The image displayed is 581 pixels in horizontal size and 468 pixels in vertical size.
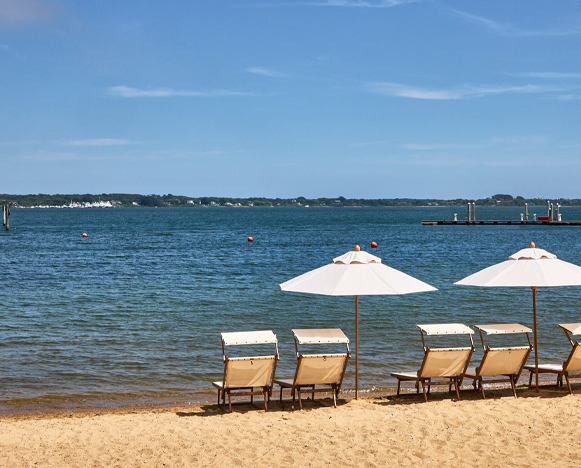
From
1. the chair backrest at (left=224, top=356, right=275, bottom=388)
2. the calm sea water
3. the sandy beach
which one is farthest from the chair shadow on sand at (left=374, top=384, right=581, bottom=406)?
the chair backrest at (left=224, top=356, right=275, bottom=388)

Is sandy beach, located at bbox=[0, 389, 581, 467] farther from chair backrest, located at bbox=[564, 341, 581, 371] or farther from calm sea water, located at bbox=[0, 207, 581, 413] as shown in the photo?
calm sea water, located at bbox=[0, 207, 581, 413]

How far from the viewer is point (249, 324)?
16.0 metres

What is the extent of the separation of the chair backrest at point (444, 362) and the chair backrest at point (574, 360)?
1.50 meters

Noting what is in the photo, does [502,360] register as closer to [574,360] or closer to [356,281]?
[574,360]

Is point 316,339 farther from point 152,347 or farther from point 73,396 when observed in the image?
point 152,347

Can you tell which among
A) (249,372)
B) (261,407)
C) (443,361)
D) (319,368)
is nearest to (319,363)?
(319,368)

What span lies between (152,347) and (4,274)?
18482 millimetres

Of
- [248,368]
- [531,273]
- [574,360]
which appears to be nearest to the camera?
[248,368]

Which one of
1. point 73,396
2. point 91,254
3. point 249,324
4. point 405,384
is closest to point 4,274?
point 91,254

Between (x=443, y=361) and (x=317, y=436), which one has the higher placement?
(x=443, y=361)

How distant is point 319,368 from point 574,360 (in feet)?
12.1

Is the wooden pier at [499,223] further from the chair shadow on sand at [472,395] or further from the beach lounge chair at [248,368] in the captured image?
the beach lounge chair at [248,368]

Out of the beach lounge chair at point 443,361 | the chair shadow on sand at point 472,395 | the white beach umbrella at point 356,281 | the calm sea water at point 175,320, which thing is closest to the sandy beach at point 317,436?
the chair shadow on sand at point 472,395

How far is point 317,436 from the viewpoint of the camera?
6836 mm
